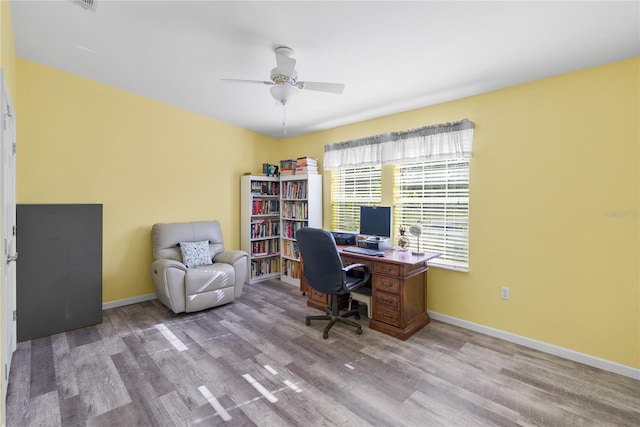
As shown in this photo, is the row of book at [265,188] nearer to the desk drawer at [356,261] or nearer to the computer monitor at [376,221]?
the computer monitor at [376,221]

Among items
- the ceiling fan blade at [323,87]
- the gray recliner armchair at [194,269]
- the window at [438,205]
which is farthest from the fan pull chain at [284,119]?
the gray recliner armchair at [194,269]

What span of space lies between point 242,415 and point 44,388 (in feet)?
4.70

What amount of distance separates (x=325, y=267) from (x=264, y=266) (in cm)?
224

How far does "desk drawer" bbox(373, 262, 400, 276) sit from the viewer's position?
284 centimetres

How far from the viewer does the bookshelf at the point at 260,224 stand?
455 cm

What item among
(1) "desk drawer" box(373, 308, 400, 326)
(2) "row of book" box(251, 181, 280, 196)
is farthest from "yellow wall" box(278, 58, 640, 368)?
(2) "row of book" box(251, 181, 280, 196)

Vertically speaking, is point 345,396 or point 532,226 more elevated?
point 532,226

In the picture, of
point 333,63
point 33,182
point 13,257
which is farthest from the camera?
point 33,182

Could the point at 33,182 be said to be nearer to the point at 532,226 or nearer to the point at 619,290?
the point at 532,226

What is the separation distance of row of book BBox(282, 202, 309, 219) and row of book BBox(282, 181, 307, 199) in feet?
0.38

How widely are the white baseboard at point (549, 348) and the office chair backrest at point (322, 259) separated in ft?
4.51

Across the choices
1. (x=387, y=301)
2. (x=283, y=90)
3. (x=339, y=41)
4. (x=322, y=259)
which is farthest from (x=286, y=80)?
(x=387, y=301)

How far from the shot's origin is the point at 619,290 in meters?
2.30

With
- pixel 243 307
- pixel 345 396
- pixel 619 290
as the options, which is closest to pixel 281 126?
pixel 243 307
